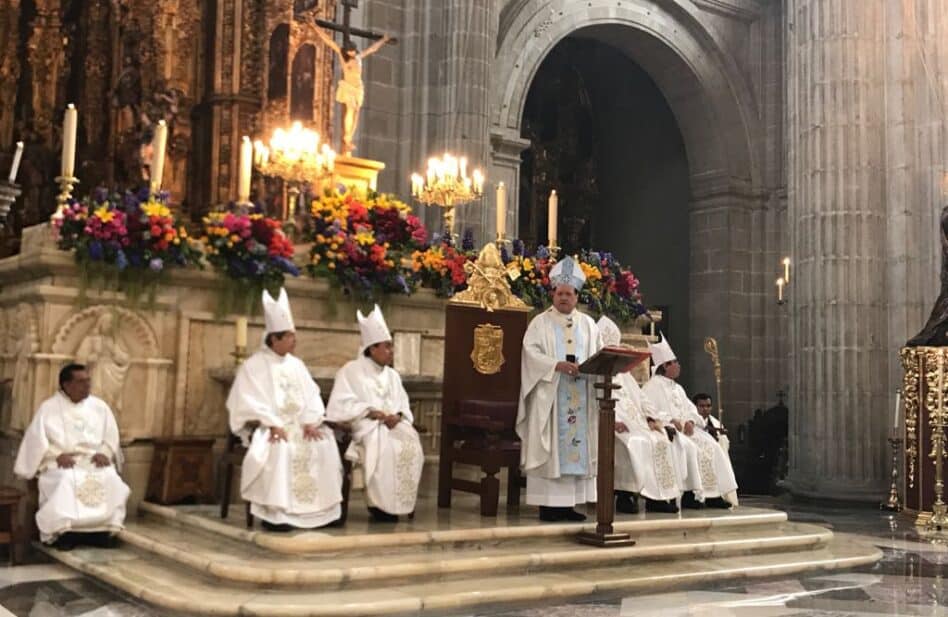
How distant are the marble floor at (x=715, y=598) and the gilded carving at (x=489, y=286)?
283cm

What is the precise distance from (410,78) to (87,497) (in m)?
8.20

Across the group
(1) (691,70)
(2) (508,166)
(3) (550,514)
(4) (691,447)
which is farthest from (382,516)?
(1) (691,70)

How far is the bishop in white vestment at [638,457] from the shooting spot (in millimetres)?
8195

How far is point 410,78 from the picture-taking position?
13789 mm

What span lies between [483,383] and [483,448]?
0.84 meters

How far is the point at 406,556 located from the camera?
6.29m

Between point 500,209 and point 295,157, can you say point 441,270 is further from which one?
point 295,157

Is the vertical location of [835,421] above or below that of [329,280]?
below

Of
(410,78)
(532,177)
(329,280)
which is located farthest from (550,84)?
(329,280)

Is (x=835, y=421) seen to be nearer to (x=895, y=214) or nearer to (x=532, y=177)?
(x=895, y=214)

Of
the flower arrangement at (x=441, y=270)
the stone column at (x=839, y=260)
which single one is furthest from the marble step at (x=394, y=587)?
the stone column at (x=839, y=260)

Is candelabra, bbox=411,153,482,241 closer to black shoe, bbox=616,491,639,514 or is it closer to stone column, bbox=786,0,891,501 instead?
black shoe, bbox=616,491,639,514

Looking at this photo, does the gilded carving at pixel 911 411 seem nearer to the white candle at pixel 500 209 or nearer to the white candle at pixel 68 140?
the white candle at pixel 500 209

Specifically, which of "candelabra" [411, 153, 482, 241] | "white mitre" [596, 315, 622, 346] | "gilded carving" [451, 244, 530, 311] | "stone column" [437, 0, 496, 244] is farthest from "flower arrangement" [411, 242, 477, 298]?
"stone column" [437, 0, 496, 244]
